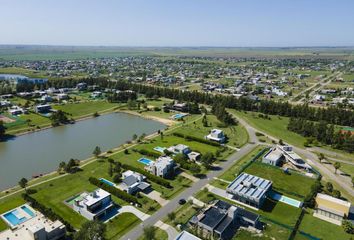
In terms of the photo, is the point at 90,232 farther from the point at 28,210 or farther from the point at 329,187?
the point at 329,187

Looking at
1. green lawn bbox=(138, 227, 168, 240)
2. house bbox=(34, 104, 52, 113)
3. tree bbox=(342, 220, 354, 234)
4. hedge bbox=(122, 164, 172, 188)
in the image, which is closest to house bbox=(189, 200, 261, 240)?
green lawn bbox=(138, 227, 168, 240)

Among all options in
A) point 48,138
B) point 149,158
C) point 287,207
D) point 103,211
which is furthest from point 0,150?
point 287,207

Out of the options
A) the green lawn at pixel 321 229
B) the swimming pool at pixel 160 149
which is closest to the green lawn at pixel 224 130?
the swimming pool at pixel 160 149

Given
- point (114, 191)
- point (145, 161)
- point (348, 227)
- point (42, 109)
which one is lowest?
point (145, 161)

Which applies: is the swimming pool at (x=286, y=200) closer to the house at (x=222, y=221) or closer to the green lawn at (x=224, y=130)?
the house at (x=222, y=221)

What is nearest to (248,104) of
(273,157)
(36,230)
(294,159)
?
(273,157)

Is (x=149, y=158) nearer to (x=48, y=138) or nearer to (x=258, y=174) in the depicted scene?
(x=258, y=174)
